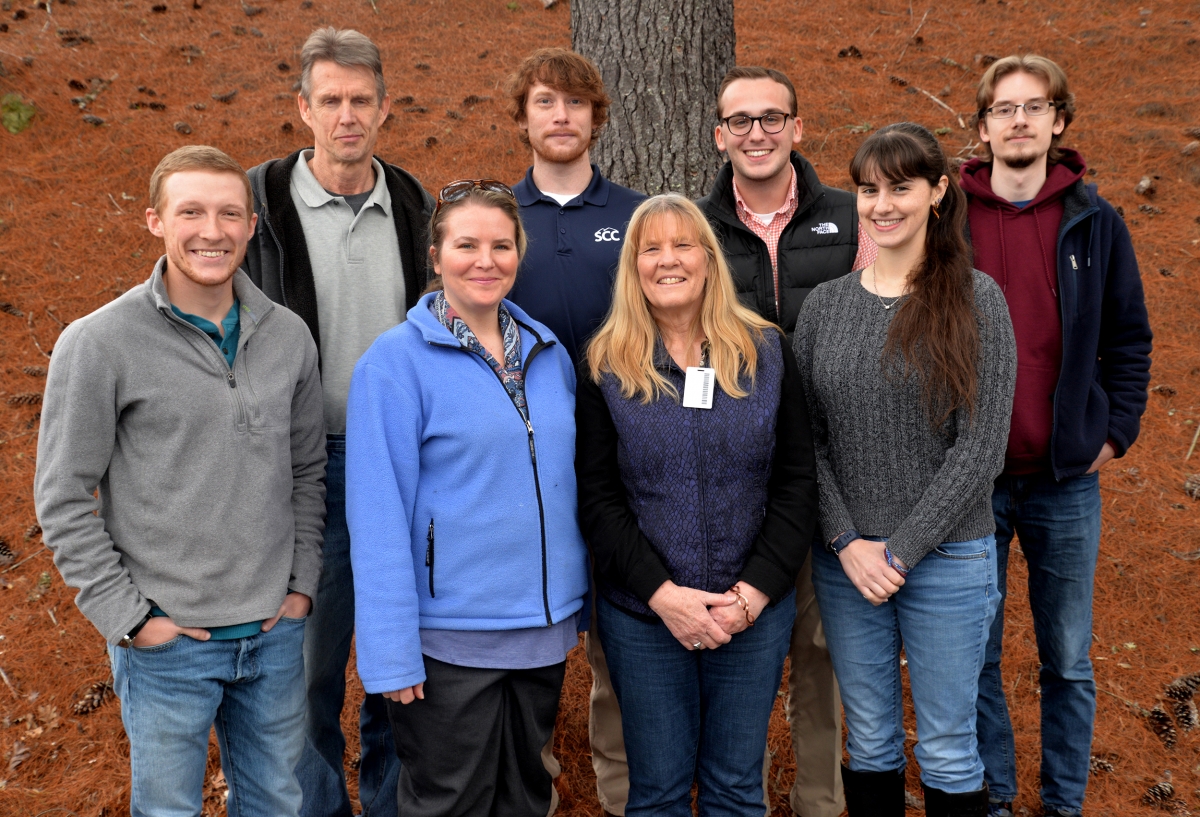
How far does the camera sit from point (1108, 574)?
14.6 ft

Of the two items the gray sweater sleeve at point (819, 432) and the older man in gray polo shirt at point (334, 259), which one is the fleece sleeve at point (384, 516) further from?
the gray sweater sleeve at point (819, 432)

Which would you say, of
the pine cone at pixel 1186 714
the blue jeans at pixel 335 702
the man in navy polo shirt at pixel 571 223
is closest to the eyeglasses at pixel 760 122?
the man in navy polo shirt at pixel 571 223

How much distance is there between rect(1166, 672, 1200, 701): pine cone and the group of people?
4.01 feet

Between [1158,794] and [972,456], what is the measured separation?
193 centimetres

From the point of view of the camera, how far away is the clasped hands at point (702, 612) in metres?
2.31

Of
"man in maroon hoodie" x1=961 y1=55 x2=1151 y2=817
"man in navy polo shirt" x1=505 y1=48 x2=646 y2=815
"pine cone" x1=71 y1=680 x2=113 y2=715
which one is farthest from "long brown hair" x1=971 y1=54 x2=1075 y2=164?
"pine cone" x1=71 y1=680 x2=113 y2=715

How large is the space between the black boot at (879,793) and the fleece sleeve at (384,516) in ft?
4.43

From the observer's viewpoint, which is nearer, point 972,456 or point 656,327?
point 972,456

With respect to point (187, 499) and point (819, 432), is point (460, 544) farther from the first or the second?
point (819, 432)

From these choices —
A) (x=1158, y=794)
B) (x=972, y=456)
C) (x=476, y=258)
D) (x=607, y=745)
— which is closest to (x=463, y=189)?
(x=476, y=258)

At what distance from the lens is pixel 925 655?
2.39 meters

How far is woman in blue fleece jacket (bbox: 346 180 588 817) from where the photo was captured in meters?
2.20

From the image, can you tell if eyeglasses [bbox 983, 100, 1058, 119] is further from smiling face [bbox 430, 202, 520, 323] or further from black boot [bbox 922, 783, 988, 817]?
black boot [bbox 922, 783, 988, 817]

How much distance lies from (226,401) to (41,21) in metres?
9.95
